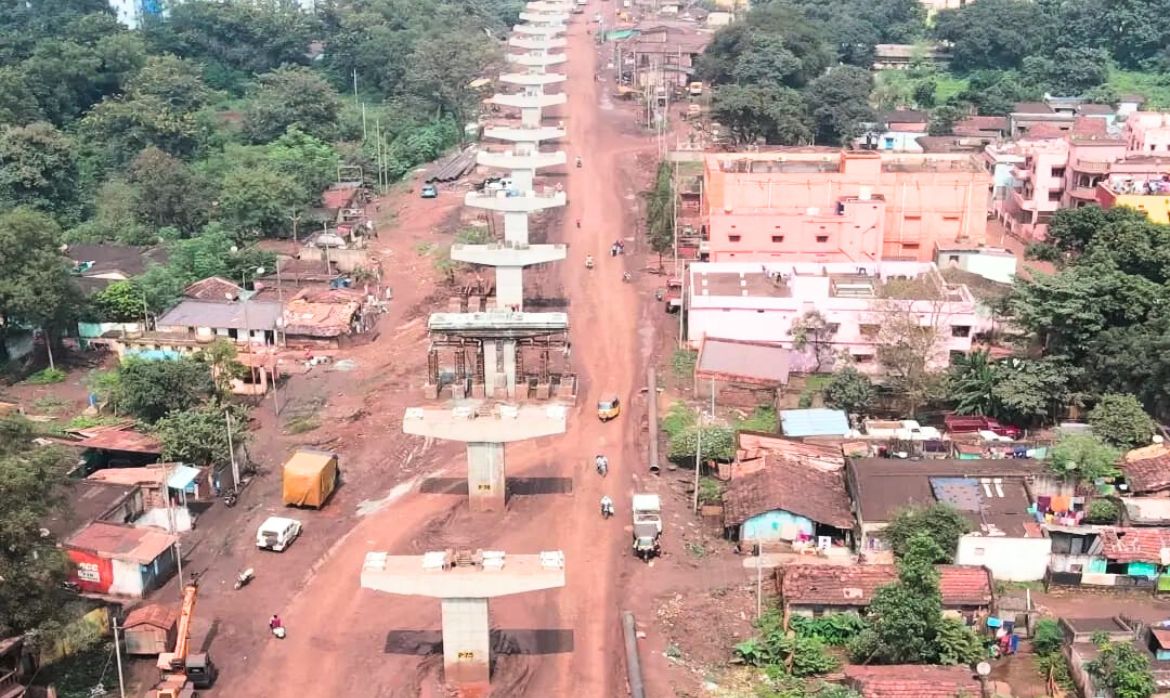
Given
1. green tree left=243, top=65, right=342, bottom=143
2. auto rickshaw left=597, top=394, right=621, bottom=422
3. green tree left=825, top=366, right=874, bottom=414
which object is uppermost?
green tree left=243, top=65, right=342, bottom=143

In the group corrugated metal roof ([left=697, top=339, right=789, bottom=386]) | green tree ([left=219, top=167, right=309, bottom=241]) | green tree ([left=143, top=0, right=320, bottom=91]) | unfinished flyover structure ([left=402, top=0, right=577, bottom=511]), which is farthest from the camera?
green tree ([left=143, top=0, right=320, bottom=91])

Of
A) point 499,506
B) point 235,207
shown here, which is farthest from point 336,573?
point 235,207

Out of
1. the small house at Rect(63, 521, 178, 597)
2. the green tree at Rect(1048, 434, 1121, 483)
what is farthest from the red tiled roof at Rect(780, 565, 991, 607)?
the small house at Rect(63, 521, 178, 597)

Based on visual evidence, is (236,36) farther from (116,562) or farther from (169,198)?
(116,562)

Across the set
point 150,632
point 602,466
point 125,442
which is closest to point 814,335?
point 602,466

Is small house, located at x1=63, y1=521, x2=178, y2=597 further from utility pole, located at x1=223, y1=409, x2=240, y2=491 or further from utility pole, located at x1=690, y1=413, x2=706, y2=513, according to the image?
utility pole, located at x1=690, y1=413, x2=706, y2=513

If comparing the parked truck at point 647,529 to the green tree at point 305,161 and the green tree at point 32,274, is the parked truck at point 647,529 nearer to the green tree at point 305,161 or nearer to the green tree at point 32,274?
the green tree at point 32,274

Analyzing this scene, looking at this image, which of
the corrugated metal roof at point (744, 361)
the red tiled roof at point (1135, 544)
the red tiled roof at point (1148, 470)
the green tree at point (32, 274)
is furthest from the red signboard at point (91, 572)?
the red tiled roof at point (1148, 470)
